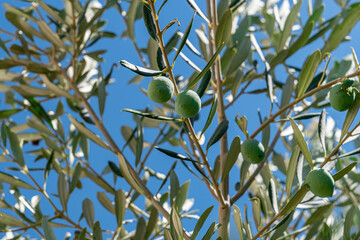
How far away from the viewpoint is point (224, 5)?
57.9 inches

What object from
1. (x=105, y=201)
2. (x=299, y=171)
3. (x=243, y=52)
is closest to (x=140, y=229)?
(x=105, y=201)

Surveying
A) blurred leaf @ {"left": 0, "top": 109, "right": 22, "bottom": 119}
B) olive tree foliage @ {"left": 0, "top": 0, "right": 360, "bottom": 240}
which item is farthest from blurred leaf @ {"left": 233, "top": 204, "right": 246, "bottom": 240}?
blurred leaf @ {"left": 0, "top": 109, "right": 22, "bottom": 119}

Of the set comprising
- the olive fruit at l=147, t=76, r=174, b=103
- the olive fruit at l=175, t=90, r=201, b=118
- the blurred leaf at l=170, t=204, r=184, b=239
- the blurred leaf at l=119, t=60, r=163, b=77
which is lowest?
the blurred leaf at l=170, t=204, r=184, b=239

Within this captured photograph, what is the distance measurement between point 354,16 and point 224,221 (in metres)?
0.71

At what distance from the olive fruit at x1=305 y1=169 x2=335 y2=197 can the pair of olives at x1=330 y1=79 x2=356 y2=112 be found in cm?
14

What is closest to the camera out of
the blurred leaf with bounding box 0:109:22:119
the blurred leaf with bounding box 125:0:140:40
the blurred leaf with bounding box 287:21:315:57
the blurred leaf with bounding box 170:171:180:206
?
the blurred leaf with bounding box 170:171:180:206

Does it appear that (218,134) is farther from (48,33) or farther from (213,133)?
(48,33)

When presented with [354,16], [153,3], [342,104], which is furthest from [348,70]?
[153,3]

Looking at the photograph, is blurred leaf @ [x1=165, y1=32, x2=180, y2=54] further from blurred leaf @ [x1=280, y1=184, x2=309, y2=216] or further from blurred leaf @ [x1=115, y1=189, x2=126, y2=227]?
blurred leaf @ [x1=280, y1=184, x2=309, y2=216]

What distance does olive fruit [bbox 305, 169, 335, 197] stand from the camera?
769mm

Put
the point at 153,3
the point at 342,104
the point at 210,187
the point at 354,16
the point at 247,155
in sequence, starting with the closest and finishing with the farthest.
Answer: the point at 153,3 → the point at 342,104 → the point at 247,155 → the point at 210,187 → the point at 354,16

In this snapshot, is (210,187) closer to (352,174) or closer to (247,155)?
(247,155)

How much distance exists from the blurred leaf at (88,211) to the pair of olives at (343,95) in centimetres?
90

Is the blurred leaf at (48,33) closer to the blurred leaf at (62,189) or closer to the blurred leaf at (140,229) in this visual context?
the blurred leaf at (62,189)
